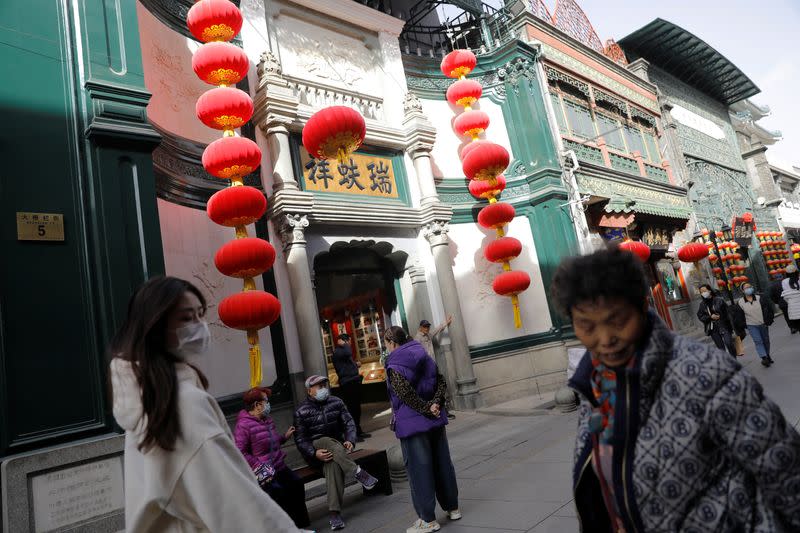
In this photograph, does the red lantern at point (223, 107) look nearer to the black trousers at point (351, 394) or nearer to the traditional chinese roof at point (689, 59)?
the black trousers at point (351, 394)

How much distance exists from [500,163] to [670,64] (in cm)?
1599

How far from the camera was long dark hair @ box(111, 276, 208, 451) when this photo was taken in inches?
55.8

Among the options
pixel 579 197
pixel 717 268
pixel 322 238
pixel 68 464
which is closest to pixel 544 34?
pixel 579 197

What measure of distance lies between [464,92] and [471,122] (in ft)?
2.10

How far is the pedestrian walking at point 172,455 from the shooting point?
1.42 m

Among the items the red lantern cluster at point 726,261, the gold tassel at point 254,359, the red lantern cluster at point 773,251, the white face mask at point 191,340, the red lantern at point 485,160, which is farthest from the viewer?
the red lantern cluster at point 773,251

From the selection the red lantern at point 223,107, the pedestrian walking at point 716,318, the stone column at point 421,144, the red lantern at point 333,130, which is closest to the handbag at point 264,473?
the red lantern at point 333,130

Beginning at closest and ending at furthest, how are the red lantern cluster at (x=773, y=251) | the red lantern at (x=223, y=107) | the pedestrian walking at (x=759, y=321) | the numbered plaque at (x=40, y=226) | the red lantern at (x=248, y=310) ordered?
the numbered plaque at (x=40, y=226), the red lantern at (x=248, y=310), the red lantern at (x=223, y=107), the pedestrian walking at (x=759, y=321), the red lantern cluster at (x=773, y=251)

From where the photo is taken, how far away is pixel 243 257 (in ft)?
20.1

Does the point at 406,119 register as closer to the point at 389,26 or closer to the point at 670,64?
the point at 389,26

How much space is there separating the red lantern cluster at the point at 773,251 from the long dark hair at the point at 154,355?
87.2ft

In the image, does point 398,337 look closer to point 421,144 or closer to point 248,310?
point 248,310

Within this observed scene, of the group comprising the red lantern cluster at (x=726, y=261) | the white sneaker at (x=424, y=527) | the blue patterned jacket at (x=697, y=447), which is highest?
the red lantern cluster at (x=726, y=261)

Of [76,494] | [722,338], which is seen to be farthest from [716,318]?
[76,494]
